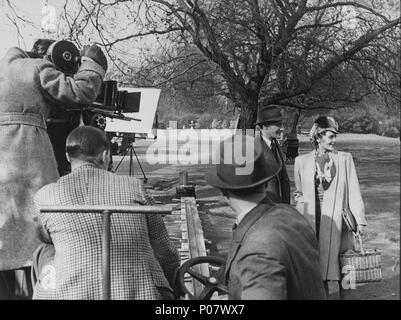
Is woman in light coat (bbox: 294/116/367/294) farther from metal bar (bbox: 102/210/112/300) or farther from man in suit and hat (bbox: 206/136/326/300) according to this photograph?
metal bar (bbox: 102/210/112/300)

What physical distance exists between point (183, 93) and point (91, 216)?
7847 mm

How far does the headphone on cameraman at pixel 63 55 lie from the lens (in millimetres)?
2973

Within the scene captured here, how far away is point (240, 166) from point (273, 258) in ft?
1.33

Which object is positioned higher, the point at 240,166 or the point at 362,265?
the point at 240,166

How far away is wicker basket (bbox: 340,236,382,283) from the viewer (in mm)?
3389

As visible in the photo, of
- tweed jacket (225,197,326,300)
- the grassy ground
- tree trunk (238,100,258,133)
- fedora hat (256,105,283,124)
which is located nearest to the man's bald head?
tweed jacket (225,197,326,300)

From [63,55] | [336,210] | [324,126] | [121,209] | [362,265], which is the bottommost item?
[362,265]

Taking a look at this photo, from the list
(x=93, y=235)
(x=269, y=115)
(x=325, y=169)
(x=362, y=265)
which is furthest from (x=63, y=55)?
(x=362, y=265)

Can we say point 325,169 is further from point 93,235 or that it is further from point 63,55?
point 93,235

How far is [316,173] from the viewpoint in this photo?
3693 millimetres

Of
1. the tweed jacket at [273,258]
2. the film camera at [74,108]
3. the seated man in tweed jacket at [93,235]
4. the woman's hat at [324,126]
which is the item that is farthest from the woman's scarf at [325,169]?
the tweed jacket at [273,258]

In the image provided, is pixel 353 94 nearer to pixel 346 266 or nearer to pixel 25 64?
pixel 346 266

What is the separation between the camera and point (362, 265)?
344cm

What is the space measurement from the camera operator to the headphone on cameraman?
0.16 feet
